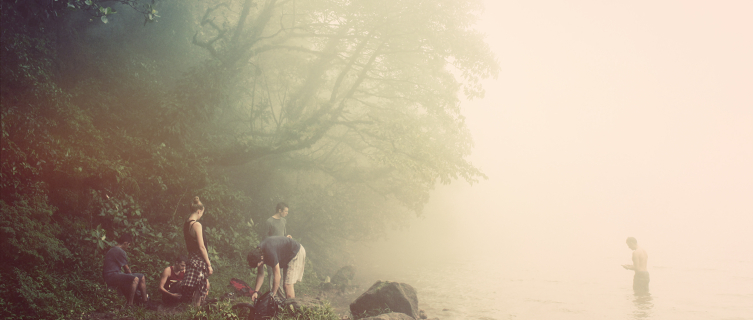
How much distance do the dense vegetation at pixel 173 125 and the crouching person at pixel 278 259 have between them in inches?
92.0

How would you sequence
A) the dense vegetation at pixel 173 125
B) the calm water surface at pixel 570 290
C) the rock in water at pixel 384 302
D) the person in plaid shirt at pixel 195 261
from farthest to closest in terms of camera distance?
the calm water surface at pixel 570 290 → the rock in water at pixel 384 302 → the dense vegetation at pixel 173 125 → the person in plaid shirt at pixel 195 261

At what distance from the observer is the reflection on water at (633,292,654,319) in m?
12.6

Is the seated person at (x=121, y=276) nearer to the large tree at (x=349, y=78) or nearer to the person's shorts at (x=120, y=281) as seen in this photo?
the person's shorts at (x=120, y=281)

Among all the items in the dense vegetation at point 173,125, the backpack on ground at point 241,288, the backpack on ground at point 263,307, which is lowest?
the backpack on ground at point 241,288

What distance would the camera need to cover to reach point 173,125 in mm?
10727

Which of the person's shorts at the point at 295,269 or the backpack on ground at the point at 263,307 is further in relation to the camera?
the person's shorts at the point at 295,269

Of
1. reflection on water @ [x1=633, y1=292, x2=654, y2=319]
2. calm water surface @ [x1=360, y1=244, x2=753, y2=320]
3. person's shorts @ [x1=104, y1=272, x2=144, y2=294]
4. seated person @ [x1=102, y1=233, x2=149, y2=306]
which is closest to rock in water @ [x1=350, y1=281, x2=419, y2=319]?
calm water surface @ [x1=360, y1=244, x2=753, y2=320]

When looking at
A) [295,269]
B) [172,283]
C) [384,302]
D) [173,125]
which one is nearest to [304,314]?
[295,269]

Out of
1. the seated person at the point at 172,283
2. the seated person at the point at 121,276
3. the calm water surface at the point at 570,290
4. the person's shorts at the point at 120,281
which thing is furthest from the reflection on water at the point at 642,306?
the person's shorts at the point at 120,281

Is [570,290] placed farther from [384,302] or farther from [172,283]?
[172,283]

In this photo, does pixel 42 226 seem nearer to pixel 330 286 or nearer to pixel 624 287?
pixel 330 286

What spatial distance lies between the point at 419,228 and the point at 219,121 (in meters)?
28.1

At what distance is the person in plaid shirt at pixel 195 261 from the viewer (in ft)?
19.1

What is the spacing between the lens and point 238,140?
12.4 m
